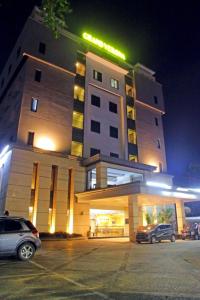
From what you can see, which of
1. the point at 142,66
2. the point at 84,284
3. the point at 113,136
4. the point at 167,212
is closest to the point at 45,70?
the point at 113,136

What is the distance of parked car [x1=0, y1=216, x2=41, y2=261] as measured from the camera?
9508mm

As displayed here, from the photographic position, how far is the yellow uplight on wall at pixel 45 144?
26875mm

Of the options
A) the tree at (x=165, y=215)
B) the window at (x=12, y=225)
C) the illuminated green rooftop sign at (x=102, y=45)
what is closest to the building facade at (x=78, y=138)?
the illuminated green rooftop sign at (x=102, y=45)

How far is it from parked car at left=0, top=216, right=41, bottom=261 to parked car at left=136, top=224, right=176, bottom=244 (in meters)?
11.7

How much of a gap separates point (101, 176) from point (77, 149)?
584 cm

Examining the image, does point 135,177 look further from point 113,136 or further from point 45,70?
point 45,70

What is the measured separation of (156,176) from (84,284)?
2919cm

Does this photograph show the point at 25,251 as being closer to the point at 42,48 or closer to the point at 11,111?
the point at 11,111

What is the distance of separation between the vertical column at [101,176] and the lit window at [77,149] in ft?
13.7

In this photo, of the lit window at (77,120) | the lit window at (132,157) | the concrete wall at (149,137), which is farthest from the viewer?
the concrete wall at (149,137)

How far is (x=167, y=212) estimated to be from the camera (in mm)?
29547

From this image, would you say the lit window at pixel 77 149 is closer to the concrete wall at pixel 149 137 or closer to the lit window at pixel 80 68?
the concrete wall at pixel 149 137

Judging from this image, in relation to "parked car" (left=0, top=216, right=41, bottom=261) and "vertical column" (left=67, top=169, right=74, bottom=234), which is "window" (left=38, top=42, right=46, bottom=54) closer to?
"vertical column" (left=67, top=169, right=74, bottom=234)

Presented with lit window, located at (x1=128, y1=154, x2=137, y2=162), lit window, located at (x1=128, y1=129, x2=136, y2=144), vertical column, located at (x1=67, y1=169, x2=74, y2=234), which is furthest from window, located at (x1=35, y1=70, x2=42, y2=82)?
lit window, located at (x1=128, y1=154, x2=137, y2=162)
